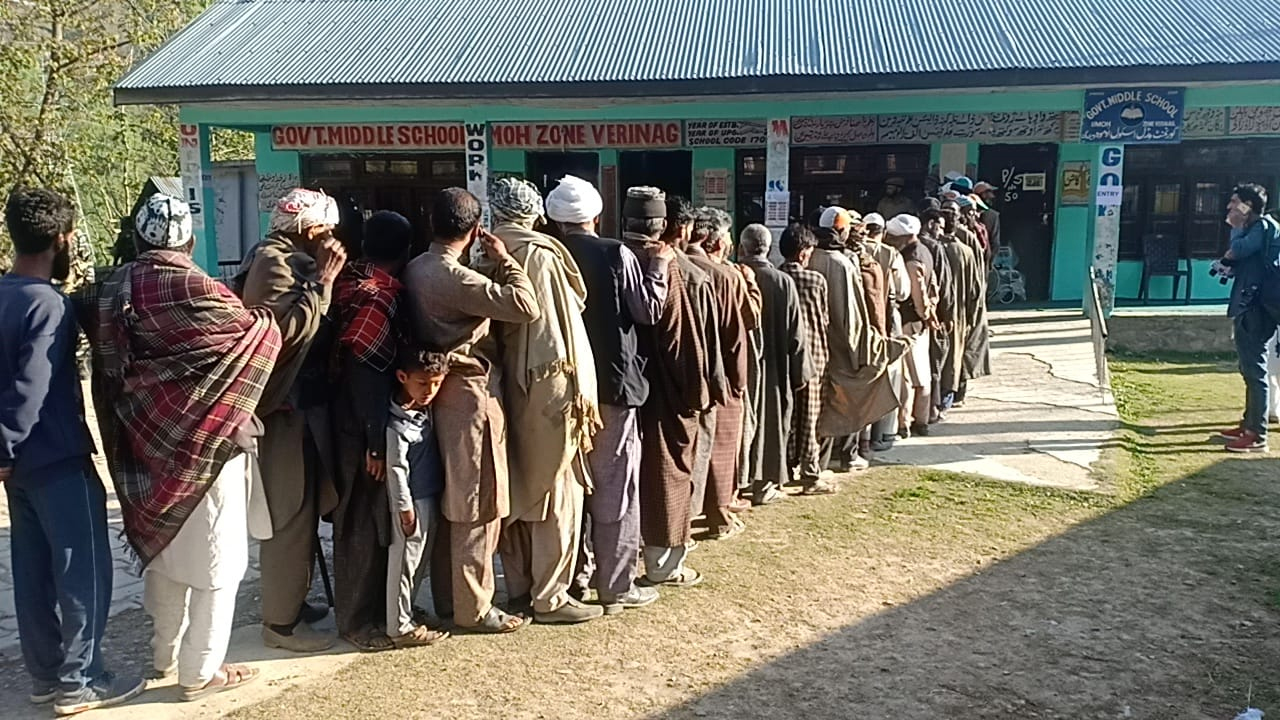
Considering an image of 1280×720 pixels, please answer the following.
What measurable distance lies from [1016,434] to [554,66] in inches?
302

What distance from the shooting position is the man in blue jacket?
10.6 feet

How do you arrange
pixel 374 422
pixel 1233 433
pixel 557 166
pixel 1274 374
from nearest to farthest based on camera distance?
pixel 374 422, pixel 1233 433, pixel 1274 374, pixel 557 166

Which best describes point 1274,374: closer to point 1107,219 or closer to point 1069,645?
point 1069,645

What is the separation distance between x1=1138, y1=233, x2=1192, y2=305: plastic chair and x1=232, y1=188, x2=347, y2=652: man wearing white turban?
42.0 ft

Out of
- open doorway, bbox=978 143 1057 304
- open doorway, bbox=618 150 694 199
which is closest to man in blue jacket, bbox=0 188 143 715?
open doorway, bbox=618 150 694 199

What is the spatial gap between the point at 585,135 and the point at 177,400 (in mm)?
12099

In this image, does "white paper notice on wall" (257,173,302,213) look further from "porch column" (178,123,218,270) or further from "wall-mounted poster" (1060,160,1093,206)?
"wall-mounted poster" (1060,160,1093,206)

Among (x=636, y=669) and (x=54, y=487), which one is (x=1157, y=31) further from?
(x=54, y=487)

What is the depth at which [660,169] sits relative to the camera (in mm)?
15203

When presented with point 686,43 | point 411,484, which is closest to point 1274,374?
point 411,484

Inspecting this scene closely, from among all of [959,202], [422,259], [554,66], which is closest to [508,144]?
[554,66]

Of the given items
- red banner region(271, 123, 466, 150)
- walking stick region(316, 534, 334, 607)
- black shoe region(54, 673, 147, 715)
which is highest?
red banner region(271, 123, 466, 150)

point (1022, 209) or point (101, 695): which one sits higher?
point (1022, 209)

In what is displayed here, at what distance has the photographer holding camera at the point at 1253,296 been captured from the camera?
688cm
